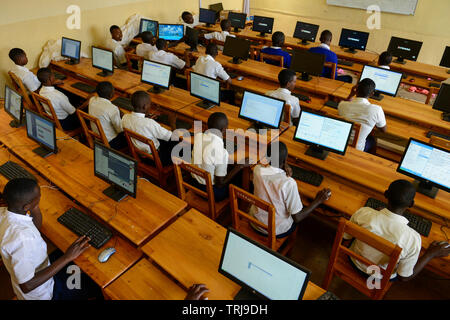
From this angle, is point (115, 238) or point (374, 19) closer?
Answer: point (115, 238)

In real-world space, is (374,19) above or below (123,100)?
above

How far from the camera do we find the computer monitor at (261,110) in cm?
323

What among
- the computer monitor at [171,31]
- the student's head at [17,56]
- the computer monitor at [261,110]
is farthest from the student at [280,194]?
the computer monitor at [171,31]

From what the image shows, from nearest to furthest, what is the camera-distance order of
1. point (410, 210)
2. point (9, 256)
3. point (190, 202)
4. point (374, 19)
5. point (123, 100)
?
point (9, 256) → point (410, 210) → point (190, 202) → point (123, 100) → point (374, 19)

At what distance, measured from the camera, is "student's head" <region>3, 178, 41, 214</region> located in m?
1.85

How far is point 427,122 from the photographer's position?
372cm

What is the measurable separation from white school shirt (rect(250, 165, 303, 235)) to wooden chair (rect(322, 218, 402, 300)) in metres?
0.41

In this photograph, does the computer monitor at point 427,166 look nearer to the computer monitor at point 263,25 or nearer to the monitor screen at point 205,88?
the monitor screen at point 205,88

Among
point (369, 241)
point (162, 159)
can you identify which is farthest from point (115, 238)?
point (369, 241)

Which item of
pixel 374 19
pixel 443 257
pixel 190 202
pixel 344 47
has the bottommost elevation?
pixel 190 202

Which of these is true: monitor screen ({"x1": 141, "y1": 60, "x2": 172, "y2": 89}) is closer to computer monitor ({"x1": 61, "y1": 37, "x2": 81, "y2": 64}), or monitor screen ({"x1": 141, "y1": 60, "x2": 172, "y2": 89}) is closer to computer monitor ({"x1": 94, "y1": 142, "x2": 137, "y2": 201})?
computer monitor ({"x1": 61, "y1": 37, "x2": 81, "y2": 64})

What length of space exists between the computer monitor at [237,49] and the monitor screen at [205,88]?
1635 mm

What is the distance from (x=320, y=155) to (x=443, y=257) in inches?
47.0

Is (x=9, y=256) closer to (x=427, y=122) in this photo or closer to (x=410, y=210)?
(x=410, y=210)
